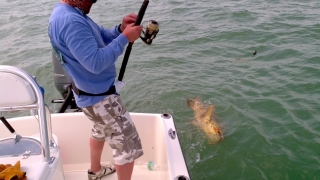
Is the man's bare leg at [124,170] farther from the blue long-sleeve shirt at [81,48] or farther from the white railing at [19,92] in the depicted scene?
the white railing at [19,92]

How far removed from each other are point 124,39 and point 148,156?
1637 millimetres

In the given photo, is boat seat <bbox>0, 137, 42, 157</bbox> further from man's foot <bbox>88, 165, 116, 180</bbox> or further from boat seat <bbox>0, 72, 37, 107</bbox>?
man's foot <bbox>88, 165, 116, 180</bbox>

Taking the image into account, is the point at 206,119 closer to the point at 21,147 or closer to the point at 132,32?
the point at 132,32

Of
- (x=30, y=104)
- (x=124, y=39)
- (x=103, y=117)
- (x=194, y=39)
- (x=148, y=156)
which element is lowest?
(x=194, y=39)

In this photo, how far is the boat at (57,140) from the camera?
78.3 inches

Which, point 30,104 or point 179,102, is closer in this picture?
point 30,104

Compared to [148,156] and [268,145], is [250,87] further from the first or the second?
[148,156]

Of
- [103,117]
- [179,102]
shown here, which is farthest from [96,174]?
[179,102]

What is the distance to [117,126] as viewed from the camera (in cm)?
246

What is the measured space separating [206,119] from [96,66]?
3099 mm

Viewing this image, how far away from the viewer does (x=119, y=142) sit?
249 centimetres

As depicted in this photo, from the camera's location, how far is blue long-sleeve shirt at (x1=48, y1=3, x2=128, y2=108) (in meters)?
2.03

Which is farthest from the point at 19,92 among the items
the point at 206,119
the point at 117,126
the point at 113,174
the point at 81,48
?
the point at 206,119

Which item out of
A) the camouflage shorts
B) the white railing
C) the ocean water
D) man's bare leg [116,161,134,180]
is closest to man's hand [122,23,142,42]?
the camouflage shorts
